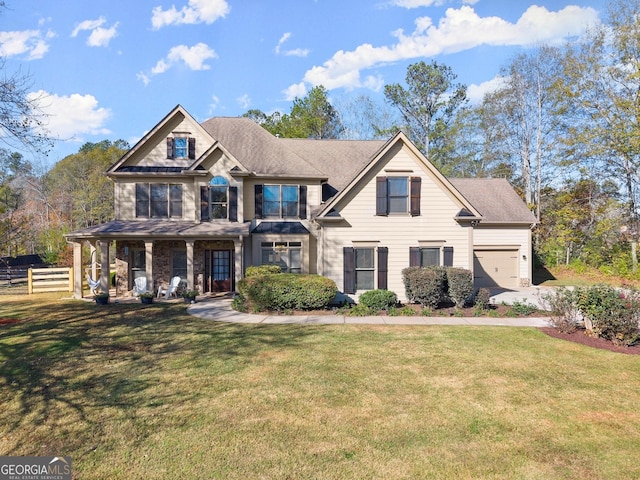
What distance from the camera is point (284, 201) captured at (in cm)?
1852

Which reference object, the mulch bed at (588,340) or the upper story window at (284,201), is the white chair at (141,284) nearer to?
the upper story window at (284,201)

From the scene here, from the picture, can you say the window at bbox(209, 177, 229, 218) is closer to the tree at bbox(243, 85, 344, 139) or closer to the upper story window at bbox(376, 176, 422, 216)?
the upper story window at bbox(376, 176, 422, 216)

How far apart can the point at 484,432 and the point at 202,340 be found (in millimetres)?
7306

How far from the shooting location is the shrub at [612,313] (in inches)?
376

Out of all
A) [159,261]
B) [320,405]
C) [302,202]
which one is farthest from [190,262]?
[320,405]

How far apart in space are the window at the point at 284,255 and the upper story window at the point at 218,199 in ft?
7.22

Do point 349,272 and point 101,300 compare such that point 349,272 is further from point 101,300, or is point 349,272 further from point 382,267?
point 101,300

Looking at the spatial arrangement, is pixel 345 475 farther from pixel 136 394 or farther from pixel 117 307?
pixel 117 307

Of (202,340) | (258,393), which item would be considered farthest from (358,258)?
(258,393)

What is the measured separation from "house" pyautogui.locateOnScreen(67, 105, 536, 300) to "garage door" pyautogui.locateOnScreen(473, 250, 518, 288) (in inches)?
2.4

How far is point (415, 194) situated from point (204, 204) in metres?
10.2

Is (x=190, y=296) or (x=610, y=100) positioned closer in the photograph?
(x=190, y=296)

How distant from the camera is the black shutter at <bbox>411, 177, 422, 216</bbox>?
1562 cm

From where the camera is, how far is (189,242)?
16.8 meters
